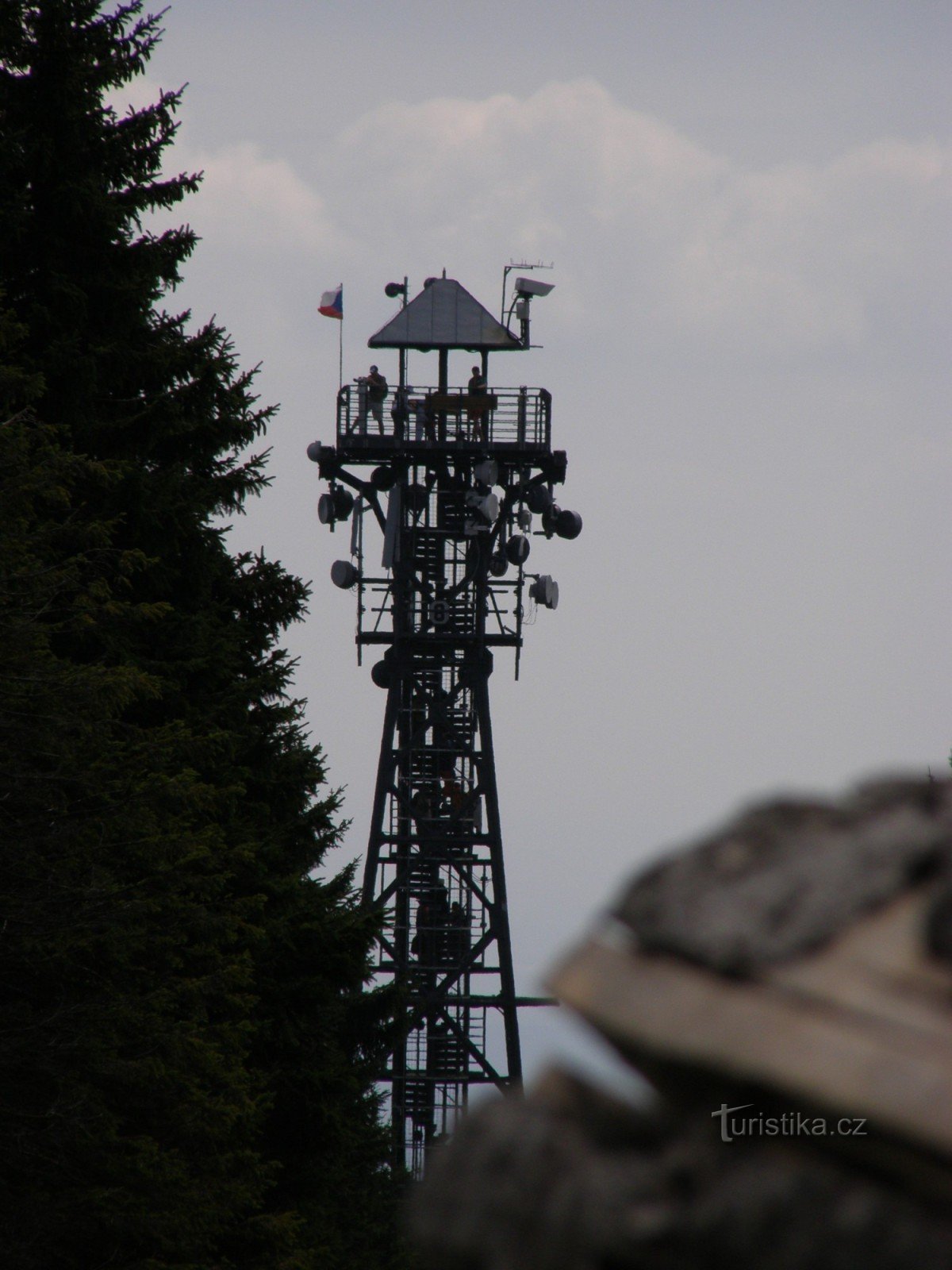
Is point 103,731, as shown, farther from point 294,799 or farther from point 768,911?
point 768,911

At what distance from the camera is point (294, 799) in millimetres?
18859

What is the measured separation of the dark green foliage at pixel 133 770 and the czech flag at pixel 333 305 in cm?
1504

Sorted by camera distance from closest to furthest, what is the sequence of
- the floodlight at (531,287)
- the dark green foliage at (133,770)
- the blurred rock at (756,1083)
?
the blurred rock at (756,1083) → the dark green foliage at (133,770) → the floodlight at (531,287)

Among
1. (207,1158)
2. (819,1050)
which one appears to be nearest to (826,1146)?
(819,1050)

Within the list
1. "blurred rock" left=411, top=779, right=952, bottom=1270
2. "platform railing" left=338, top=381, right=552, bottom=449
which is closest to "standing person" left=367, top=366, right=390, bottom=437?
"platform railing" left=338, top=381, right=552, bottom=449

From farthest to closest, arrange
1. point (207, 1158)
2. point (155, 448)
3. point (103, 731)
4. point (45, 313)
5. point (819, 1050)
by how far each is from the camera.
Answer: point (155, 448) → point (45, 313) → point (207, 1158) → point (103, 731) → point (819, 1050)

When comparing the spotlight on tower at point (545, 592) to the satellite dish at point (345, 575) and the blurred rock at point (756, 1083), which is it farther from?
the blurred rock at point (756, 1083)

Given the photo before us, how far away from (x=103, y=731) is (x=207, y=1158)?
3.76 meters

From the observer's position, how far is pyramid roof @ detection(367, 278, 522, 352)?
3312 cm

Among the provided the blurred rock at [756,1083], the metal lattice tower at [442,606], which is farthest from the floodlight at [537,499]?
the blurred rock at [756,1083]

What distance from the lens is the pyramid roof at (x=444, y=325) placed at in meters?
33.1

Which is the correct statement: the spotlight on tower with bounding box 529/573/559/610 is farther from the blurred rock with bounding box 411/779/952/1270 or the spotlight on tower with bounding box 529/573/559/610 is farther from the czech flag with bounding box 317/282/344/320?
the blurred rock with bounding box 411/779/952/1270

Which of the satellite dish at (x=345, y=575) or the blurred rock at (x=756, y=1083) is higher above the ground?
the satellite dish at (x=345, y=575)

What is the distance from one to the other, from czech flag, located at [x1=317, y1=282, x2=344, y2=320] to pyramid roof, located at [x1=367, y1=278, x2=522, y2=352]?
1138 mm
